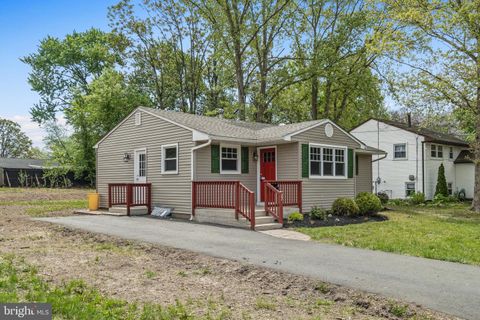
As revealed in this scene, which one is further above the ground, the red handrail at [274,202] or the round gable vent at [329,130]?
the round gable vent at [329,130]

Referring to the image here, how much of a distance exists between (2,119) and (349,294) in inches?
2789

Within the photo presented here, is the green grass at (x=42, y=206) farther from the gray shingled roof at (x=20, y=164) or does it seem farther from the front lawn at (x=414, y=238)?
the gray shingled roof at (x=20, y=164)

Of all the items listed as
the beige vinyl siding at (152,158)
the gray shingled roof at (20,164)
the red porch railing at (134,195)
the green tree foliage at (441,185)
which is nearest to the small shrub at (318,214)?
the beige vinyl siding at (152,158)

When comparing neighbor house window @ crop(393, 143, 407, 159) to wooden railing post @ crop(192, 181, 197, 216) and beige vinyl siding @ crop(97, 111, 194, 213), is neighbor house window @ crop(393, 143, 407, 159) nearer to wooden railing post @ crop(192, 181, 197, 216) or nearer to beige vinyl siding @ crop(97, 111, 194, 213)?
beige vinyl siding @ crop(97, 111, 194, 213)

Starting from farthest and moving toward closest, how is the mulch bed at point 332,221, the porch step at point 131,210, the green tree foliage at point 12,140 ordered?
the green tree foliage at point 12,140 < the porch step at point 131,210 < the mulch bed at point 332,221

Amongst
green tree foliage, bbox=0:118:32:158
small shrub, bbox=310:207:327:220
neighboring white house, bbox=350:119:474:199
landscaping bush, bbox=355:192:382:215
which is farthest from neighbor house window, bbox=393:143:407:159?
green tree foliage, bbox=0:118:32:158

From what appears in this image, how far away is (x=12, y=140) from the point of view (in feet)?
216

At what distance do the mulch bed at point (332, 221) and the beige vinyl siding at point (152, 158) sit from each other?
3679 millimetres

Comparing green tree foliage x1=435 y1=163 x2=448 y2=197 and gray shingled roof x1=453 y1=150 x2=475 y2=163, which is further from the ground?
gray shingled roof x1=453 y1=150 x2=475 y2=163

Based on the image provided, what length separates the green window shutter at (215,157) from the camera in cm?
1373

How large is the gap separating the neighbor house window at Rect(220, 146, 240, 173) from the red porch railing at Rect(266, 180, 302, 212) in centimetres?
167

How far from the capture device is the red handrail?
473 inches

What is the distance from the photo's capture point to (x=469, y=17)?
16.3 meters

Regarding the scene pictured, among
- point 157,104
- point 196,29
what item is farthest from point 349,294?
point 157,104
